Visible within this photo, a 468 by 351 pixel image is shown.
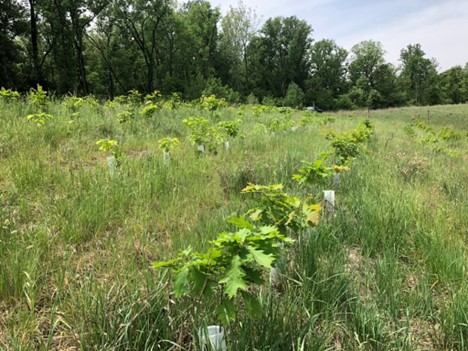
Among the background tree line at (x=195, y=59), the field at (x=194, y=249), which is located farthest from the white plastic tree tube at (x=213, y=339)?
the background tree line at (x=195, y=59)

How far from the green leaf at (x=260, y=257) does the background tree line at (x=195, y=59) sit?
59.6 feet

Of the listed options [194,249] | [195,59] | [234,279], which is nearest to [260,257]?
[234,279]

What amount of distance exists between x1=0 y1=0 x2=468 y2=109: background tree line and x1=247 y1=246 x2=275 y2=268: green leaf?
18.2m

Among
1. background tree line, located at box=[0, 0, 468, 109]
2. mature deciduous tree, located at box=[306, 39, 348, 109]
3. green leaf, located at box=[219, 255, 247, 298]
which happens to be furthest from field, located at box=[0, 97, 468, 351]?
mature deciduous tree, located at box=[306, 39, 348, 109]

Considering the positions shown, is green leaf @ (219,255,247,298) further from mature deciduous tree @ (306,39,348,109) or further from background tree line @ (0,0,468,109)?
mature deciduous tree @ (306,39,348,109)

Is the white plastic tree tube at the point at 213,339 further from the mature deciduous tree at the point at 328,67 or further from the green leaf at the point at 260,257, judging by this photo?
the mature deciduous tree at the point at 328,67

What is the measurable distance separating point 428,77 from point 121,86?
61131 millimetres

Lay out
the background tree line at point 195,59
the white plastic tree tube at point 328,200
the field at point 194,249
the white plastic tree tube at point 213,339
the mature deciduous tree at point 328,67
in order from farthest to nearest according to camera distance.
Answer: the mature deciduous tree at point 328,67, the background tree line at point 195,59, the white plastic tree tube at point 328,200, the field at point 194,249, the white plastic tree tube at point 213,339

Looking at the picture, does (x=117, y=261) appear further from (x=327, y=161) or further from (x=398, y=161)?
(x=398, y=161)

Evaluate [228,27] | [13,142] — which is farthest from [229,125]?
[228,27]

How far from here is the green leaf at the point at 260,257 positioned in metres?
1.18

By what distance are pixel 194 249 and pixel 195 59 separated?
149ft

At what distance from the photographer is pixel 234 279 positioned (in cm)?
117

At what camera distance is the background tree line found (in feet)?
93.0
